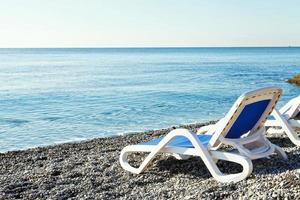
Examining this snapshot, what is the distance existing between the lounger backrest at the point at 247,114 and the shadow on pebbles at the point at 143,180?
54 cm

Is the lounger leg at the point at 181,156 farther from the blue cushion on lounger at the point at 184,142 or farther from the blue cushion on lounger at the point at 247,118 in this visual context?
the blue cushion on lounger at the point at 247,118

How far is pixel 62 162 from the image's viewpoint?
8.01m

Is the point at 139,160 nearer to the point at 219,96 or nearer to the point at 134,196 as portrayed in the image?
the point at 134,196

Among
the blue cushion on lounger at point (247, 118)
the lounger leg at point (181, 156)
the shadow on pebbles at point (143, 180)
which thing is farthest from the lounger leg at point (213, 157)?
the lounger leg at point (181, 156)

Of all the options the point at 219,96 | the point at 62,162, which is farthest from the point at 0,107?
the point at 62,162

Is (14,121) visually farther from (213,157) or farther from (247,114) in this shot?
(247,114)

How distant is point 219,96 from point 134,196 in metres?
21.1

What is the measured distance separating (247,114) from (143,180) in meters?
1.59

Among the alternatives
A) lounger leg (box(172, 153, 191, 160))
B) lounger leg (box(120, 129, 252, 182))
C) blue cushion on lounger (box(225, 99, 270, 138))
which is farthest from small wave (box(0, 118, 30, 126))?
blue cushion on lounger (box(225, 99, 270, 138))

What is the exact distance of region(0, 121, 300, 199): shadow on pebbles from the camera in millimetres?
5219

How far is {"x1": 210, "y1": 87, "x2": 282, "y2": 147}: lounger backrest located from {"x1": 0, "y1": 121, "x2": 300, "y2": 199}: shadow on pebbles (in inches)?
21.4

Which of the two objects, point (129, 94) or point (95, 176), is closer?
point (95, 176)

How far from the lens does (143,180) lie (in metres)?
6.27

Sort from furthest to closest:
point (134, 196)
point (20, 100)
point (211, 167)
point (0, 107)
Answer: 1. point (20, 100)
2. point (0, 107)
3. point (211, 167)
4. point (134, 196)
